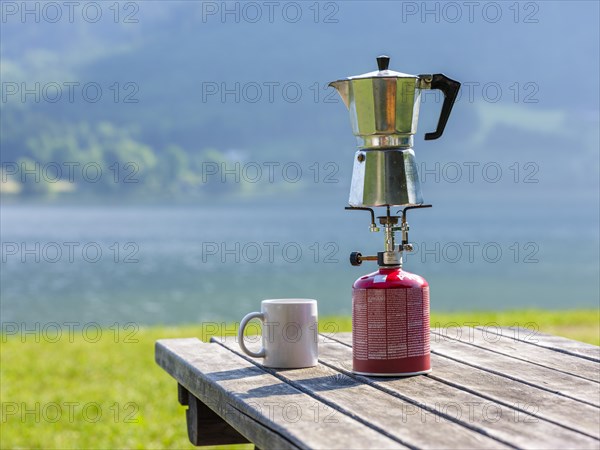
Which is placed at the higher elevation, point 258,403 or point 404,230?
point 404,230

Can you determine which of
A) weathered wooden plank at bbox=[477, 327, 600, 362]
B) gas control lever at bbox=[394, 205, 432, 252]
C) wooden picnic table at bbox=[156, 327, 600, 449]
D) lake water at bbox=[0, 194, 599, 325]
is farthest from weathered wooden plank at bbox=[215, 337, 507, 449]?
lake water at bbox=[0, 194, 599, 325]

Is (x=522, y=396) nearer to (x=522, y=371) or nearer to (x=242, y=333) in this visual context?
(x=522, y=371)

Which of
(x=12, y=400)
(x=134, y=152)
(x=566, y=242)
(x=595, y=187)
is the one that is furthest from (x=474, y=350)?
(x=595, y=187)

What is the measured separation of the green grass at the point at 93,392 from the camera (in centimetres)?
546

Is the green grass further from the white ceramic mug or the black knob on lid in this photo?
the black knob on lid

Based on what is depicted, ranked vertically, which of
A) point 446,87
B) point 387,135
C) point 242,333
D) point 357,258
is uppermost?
point 446,87

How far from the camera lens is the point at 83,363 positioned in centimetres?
793

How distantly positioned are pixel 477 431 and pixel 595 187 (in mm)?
145866

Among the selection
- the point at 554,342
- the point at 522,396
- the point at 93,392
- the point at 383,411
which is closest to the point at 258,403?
the point at 383,411

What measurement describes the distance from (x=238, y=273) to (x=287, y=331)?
3754cm

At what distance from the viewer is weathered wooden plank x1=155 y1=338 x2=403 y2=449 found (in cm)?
167

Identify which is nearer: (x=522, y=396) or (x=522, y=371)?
(x=522, y=396)

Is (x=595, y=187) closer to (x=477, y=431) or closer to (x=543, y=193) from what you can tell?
A: (x=543, y=193)

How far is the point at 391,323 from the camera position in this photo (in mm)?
2227
